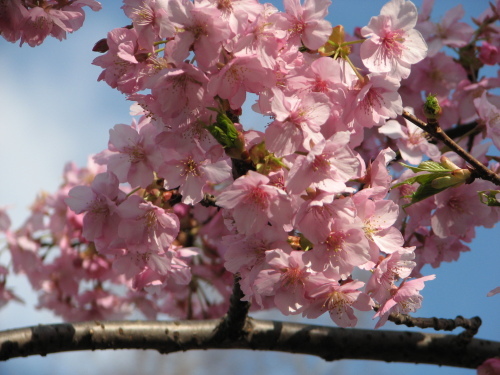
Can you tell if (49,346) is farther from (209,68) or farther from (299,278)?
(209,68)

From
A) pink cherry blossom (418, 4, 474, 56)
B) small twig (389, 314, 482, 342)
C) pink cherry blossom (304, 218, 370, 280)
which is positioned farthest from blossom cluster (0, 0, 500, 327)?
pink cherry blossom (418, 4, 474, 56)

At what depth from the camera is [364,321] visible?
10.4 m

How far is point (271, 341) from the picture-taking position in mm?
2611

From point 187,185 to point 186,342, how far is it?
0.98 m

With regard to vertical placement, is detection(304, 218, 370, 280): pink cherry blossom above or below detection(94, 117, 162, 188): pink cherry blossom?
below

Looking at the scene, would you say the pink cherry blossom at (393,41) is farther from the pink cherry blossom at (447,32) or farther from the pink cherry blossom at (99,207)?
the pink cherry blossom at (447,32)

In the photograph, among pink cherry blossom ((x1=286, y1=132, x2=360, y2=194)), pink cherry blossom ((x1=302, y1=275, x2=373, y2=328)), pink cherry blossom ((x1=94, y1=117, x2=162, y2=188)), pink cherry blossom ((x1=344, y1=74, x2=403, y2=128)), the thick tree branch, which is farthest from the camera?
the thick tree branch

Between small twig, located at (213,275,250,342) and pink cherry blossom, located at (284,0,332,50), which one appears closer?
pink cherry blossom, located at (284,0,332,50)

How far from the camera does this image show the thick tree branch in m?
2.36

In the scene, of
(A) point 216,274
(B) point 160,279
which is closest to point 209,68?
(B) point 160,279

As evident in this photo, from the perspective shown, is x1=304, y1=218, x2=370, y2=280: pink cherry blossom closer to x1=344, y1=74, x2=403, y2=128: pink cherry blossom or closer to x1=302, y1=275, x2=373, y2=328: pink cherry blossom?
x1=302, y1=275, x2=373, y2=328: pink cherry blossom

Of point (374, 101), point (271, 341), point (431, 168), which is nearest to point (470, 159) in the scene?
point (431, 168)

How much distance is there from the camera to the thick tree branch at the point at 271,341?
236 centimetres

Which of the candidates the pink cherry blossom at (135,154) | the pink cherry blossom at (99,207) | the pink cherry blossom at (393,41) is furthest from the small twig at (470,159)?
the pink cherry blossom at (99,207)
